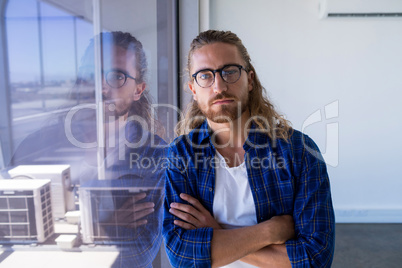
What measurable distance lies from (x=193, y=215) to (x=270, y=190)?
0.30 metres

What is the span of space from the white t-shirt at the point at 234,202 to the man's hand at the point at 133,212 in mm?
360

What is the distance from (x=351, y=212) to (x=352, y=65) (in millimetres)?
1770

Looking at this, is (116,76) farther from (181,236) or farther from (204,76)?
(181,236)

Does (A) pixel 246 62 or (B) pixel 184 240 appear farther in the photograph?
(A) pixel 246 62

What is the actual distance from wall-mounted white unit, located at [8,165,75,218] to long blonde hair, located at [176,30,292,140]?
82cm

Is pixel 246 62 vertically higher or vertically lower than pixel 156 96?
higher

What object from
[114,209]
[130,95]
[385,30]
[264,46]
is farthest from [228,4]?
[114,209]

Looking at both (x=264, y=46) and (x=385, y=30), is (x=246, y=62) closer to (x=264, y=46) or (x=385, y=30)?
(x=264, y=46)

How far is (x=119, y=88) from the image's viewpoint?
1.19 metres

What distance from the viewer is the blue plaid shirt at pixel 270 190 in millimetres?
1169

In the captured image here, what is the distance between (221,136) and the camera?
1408mm

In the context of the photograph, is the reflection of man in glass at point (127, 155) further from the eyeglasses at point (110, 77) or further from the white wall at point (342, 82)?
the white wall at point (342, 82)

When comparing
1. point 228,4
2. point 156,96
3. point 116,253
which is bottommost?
point 116,253

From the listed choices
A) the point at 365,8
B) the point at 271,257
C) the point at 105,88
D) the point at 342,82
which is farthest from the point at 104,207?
the point at 365,8
